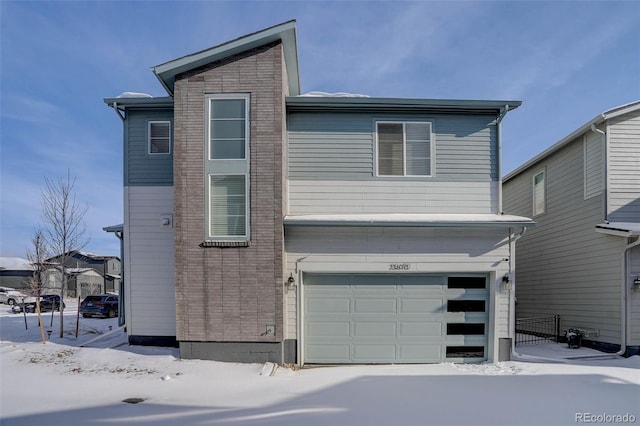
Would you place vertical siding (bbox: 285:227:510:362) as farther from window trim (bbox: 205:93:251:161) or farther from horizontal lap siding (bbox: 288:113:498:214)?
window trim (bbox: 205:93:251:161)

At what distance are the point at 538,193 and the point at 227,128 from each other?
36.1ft

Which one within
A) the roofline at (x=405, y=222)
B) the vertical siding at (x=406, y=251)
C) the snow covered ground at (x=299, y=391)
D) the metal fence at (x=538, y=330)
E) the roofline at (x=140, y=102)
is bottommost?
the metal fence at (x=538, y=330)

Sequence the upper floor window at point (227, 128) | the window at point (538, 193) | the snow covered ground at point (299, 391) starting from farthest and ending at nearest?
the window at point (538, 193) → the upper floor window at point (227, 128) → the snow covered ground at point (299, 391)

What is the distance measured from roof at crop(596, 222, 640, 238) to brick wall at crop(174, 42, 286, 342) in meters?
8.13

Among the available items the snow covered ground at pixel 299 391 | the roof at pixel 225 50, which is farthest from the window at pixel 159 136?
the snow covered ground at pixel 299 391

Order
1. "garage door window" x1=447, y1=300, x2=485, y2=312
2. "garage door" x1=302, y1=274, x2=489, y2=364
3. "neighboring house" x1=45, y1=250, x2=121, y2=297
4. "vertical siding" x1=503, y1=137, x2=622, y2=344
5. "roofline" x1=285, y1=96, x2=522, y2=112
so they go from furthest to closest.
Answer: "neighboring house" x1=45, y1=250, x2=121, y2=297, "vertical siding" x1=503, y1=137, x2=622, y2=344, "roofline" x1=285, y1=96, x2=522, y2=112, "garage door window" x1=447, y1=300, x2=485, y2=312, "garage door" x1=302, y1=274, x2=489, y2=364

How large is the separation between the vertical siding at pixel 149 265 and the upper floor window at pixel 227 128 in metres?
2.20

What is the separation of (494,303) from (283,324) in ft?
15.7

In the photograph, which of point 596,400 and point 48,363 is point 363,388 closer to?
point 596,400

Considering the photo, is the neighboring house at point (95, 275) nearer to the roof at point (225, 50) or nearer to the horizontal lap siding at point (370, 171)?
the roof at point (225, 50)

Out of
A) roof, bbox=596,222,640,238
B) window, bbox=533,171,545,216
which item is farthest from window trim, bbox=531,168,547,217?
roof, bbox=596,222,640,238

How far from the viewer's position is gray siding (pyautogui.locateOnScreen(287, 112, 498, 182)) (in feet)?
28.8

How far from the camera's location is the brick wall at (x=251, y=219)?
25.3 ft

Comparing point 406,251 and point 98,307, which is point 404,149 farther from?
point 98,307
